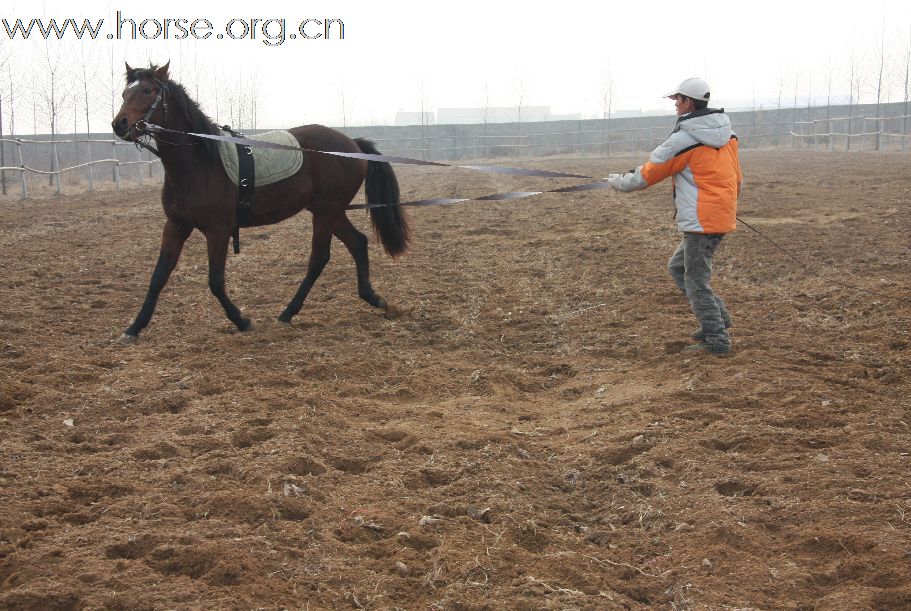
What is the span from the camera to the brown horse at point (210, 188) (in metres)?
6.23

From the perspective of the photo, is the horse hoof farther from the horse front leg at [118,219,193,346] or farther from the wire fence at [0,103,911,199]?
the wire fence at [0,103,911,199]

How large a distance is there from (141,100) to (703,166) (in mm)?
4129

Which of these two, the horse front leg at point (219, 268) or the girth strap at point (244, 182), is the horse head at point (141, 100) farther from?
the horse front leg at point (219, 268)

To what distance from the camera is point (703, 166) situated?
210 inches

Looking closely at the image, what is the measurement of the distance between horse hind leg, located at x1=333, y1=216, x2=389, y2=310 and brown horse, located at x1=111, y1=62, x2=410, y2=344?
10mm

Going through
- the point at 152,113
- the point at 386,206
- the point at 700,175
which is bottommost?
the point at 386,206

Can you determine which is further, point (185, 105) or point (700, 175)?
point (185, 105)

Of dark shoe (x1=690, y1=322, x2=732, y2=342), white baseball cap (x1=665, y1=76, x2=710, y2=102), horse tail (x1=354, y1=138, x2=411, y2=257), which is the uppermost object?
white baseball cap (x1=665, y1=76, x2=710, y2=102)

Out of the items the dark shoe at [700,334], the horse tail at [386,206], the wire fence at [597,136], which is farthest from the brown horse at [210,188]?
the wire fence at [597,136]

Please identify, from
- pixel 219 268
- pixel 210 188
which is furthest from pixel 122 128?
pixel 219 268

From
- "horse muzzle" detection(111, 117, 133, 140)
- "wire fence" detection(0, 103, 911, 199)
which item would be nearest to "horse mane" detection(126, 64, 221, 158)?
"horse muzzle" detection(111, 117, 133, 140)

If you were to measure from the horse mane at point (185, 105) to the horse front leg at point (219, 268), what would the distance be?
62 centimetres

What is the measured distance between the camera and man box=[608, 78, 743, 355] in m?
5.30

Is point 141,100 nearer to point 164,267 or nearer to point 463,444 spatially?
point 164,267
